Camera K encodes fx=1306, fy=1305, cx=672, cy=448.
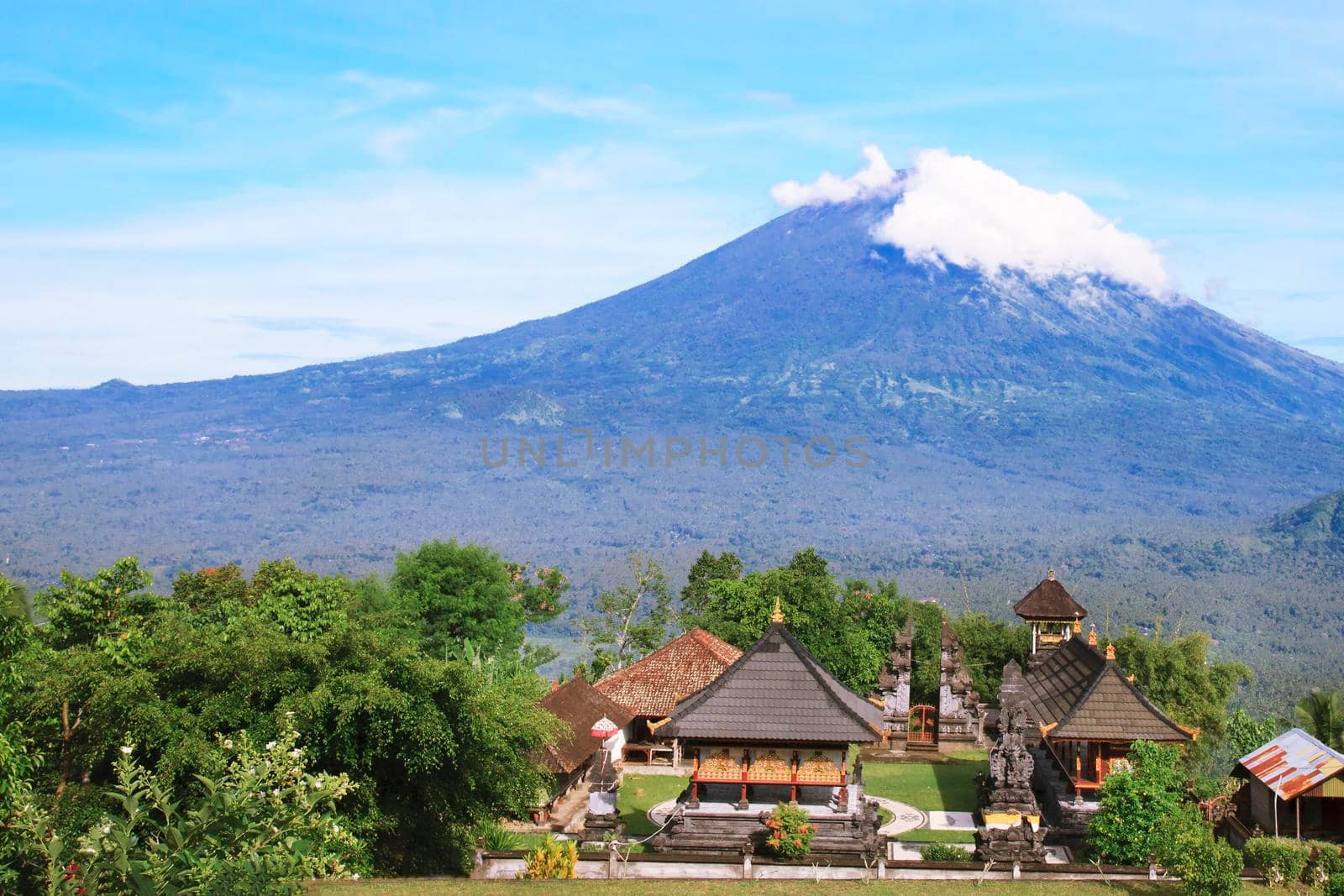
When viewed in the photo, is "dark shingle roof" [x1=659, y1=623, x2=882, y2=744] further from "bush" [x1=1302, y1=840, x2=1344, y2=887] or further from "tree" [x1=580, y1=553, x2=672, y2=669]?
"tree" [x1=580, y1=553, x2=672, y2=669]

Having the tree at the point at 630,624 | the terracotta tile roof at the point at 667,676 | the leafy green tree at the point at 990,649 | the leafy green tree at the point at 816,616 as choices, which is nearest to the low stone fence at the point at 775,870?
the terracotta tile roof at the point at 667,676

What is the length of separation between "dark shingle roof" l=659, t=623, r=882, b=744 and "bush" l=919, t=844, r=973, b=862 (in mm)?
2325

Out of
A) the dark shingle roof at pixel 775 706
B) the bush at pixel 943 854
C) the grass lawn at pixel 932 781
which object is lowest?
the grass lawn at pixel 932 781

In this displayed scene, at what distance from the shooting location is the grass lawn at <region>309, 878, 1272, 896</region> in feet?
70.2

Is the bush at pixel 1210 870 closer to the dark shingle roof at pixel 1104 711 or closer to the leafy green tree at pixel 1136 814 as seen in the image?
the leafy green tree at pixel 1136 814

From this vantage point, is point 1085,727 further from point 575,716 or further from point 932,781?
point 575,716

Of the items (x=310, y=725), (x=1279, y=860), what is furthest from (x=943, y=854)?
(x=310, y=725)

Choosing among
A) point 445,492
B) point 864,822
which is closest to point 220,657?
point 864,822

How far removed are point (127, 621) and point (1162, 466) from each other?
574 ft

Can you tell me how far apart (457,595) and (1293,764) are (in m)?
32.3

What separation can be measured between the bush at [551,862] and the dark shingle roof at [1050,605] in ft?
80.7

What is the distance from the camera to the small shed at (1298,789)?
26.0 m

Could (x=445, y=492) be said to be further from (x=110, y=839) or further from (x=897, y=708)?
(x=110, y=839)

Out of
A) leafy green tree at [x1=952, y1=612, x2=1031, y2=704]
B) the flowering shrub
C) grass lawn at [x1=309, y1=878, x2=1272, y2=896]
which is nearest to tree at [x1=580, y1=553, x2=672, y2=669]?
leafy green tree at [x1=952, y1=612, x2=1031, y2=704]
